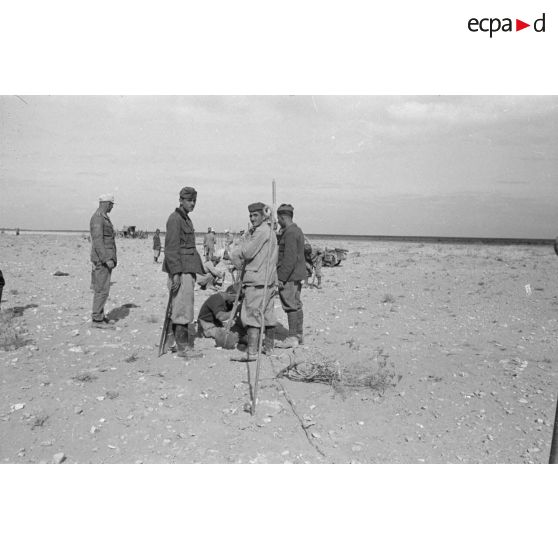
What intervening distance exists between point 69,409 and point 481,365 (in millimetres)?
4504

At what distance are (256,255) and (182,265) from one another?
92 cm

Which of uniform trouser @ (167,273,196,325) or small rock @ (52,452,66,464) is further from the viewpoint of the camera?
uniform trouser @ (167,273,196,325)

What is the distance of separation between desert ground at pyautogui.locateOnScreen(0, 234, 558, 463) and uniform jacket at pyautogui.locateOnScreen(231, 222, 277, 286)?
1.03 meters

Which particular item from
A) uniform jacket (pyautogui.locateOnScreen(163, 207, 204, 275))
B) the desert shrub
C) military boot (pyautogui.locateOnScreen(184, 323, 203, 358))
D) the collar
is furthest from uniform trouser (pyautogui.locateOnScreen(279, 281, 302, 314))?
the desert shrub

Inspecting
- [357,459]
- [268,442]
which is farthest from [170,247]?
[357,459]

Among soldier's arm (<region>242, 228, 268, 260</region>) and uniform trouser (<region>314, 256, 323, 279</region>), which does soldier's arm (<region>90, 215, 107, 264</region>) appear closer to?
soldier's arm (<region>242, 228, 268, 260</region>)

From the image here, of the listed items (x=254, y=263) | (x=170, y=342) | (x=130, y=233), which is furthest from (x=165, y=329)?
(x=130, y=233)

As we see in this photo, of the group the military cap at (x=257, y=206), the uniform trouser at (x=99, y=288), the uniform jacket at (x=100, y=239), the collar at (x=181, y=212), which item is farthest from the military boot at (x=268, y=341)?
the uniform jacket at (x=100, y=239)

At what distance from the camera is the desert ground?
11.9 feet

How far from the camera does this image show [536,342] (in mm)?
6504

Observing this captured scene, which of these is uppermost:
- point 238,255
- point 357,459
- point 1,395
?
point 238,255

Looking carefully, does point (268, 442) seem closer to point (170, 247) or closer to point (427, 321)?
point (170, 247)

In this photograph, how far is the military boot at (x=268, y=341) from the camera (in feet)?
18.9
